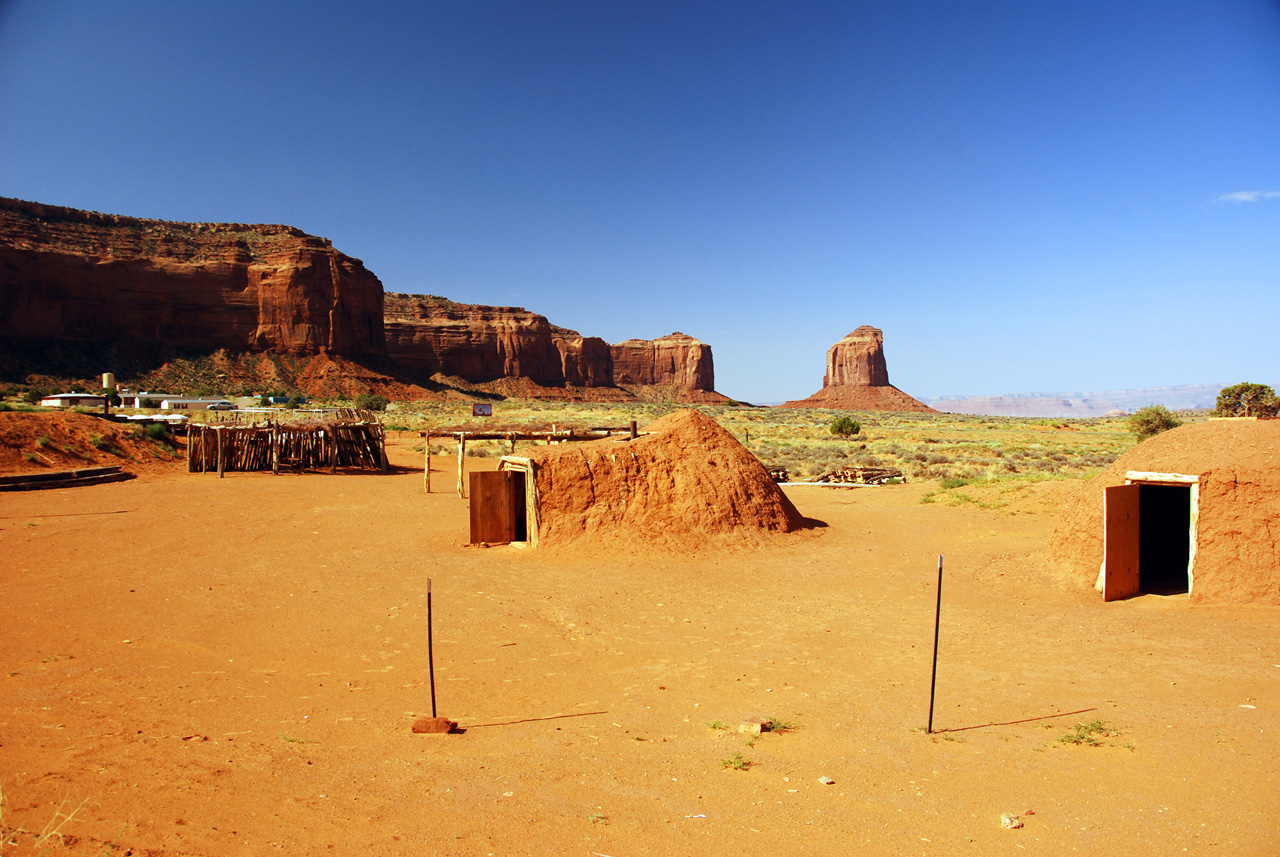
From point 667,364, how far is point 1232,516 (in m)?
138

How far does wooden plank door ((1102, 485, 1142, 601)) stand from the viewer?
9.14 m

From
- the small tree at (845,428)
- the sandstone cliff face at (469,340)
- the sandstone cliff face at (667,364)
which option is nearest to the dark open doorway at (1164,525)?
the small tree at (845,428)

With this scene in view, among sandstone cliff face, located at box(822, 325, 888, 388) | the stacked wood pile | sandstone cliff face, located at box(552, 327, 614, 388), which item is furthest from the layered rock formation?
the stacked wood pile

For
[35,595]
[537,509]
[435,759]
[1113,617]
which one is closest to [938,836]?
[435,759]

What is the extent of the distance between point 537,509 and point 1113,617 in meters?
8.69

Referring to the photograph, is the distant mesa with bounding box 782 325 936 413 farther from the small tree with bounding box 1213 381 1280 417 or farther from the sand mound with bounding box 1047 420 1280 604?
the sand mound with bounding box 1047 420 1280 604

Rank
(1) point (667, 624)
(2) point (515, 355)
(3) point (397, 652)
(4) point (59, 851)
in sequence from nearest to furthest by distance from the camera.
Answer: (4) point (59, 851)
(3) point (397, 652)
(1) point (667, 624)
(2) point (515, 355)

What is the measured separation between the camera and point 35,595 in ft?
28.6

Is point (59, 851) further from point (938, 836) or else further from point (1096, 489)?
point (1096, 489)

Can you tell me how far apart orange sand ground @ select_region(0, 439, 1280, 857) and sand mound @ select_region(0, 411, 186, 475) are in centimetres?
1101

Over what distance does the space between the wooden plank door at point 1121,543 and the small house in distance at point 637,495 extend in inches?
208

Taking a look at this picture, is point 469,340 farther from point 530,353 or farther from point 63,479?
point 63,479

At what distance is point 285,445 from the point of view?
23656 millimetres

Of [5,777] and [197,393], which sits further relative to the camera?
[197,393]
